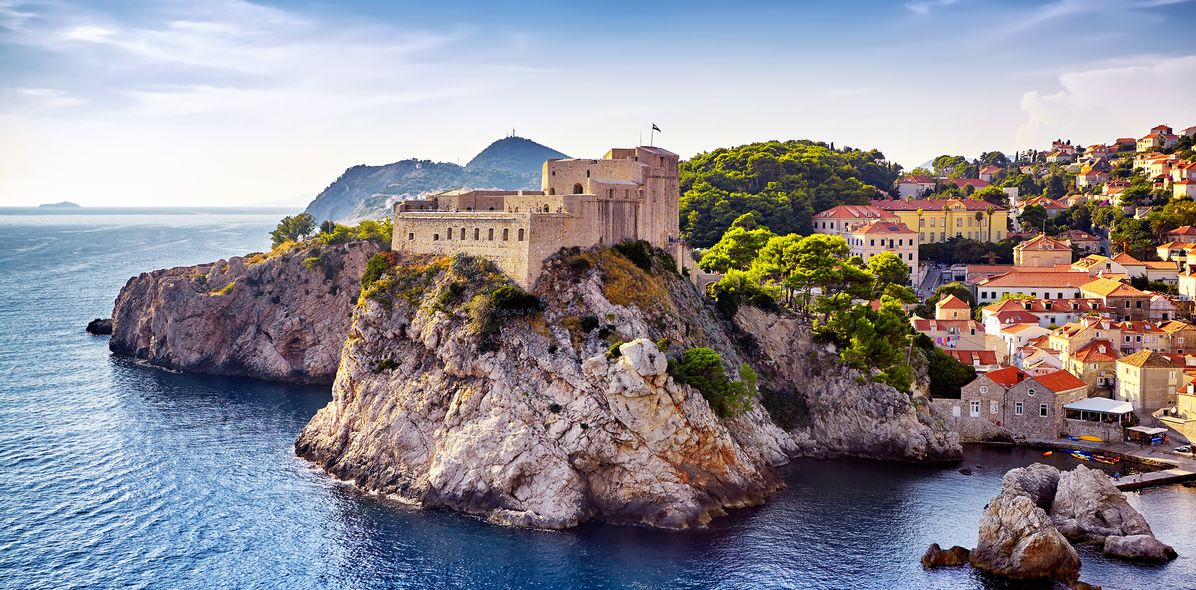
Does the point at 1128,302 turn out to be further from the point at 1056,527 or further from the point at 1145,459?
the point at 1056,527

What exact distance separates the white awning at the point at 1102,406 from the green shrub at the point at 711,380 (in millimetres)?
25466

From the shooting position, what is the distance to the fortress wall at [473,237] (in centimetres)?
6156

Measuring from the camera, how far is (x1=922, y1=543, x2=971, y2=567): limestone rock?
152ft

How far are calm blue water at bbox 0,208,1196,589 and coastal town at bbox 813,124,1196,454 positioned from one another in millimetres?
5440

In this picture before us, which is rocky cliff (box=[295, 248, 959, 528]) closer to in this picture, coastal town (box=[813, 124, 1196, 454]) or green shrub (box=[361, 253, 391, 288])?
green shrub (box=[361, 253, 391, 288])

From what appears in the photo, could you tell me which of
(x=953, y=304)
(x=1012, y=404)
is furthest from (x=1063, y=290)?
(x=1012, y=404)

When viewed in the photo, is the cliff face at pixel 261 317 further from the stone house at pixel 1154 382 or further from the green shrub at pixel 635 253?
the stone house at pixel 1154 382

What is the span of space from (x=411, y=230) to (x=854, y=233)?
53899 mm

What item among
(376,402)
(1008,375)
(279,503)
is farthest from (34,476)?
(1008,375)

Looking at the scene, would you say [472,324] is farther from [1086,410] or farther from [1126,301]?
[1126,301]

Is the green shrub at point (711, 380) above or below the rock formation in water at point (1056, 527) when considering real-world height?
above

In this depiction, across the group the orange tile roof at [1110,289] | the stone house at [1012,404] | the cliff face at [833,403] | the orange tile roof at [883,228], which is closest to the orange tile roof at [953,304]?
the stone house at [1012,404]

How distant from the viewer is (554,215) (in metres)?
62.1

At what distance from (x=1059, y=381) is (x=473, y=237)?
4114 cm
